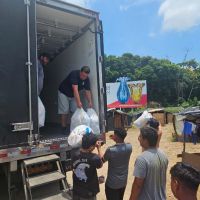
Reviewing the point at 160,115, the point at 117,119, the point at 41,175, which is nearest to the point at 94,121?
the point at 41,175

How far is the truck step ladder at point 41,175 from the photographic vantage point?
4.23 meters

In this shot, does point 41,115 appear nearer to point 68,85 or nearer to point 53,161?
point 53,161

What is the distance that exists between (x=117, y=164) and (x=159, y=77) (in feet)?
129

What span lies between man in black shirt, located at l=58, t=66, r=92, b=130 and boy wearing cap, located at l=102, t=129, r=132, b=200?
64.0 inches

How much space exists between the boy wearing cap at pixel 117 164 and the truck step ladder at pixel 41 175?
0.75 m

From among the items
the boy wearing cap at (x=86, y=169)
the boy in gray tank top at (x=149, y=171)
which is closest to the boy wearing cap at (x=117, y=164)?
the boy wearing cap at (x=86, y=169)

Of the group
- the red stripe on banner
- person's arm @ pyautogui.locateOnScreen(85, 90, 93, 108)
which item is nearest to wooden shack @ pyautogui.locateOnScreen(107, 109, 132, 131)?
the red stripe on banner

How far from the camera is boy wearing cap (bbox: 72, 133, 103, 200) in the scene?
368 cm

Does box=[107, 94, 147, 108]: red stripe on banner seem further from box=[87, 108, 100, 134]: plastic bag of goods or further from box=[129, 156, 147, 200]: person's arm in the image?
box=[129, 156, 147, 200]: person's arm

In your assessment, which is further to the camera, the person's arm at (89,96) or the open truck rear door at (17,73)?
the person's arm at (89,96)

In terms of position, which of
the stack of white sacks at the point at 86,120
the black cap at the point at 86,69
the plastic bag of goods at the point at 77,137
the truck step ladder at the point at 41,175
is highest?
the black cap at the point at 86,69

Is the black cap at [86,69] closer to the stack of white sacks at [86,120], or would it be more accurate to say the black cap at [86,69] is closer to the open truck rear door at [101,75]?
the open truck rear door at [101,75]

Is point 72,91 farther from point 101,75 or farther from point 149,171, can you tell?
point 149,171

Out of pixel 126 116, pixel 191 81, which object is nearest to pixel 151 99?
pixel 191 81
